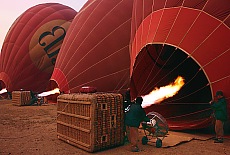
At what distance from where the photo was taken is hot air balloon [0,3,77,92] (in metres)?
18.0

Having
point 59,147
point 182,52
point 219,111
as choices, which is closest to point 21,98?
point 59,147

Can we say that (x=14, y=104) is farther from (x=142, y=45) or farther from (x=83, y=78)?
(x=142, y=45)

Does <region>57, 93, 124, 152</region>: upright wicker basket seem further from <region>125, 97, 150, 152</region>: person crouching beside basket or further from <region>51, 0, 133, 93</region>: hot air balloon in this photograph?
<region>51, 0, 133, 93</region>: hot air balloon

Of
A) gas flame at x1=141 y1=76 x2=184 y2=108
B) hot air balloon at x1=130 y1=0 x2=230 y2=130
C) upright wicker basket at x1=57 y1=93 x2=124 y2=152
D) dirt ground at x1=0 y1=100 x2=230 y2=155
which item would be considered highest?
hot air balloon at x1=130 y1=0 x2=230 y2=130

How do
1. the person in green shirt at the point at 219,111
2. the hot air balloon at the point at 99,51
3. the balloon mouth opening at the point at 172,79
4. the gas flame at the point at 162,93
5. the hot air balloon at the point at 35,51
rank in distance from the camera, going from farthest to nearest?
the hot air balloon at the point at 35,51
the hot air balloon at the point at 99,51
the gas flame at the point at 162,93
the balloon mouth opening at the point at 172,79
the person in green shirt at the point at 219,111

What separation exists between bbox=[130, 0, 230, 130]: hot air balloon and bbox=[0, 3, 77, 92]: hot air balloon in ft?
36.3

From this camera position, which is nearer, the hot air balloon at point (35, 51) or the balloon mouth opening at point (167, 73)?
the balloon mouth opening at point (167, 73)

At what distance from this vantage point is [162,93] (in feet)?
27.8

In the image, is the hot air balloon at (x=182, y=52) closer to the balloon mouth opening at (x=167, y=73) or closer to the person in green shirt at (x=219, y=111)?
the balloon mouth opening at (x=167, y=73)

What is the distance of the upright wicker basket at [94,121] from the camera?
504 cm

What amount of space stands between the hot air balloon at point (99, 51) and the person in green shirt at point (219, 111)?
5319 mm

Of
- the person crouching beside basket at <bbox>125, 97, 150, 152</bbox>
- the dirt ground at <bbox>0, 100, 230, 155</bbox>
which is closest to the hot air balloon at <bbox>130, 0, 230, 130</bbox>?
the dirt ground at <bbox>0, 100, 230, 155</bbox>

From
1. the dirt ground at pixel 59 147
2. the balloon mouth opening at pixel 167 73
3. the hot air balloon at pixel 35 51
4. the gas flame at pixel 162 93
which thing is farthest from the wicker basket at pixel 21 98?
the gas flame at pixel 162 93

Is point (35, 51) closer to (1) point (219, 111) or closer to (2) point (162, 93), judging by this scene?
(2) point (162, 93)
